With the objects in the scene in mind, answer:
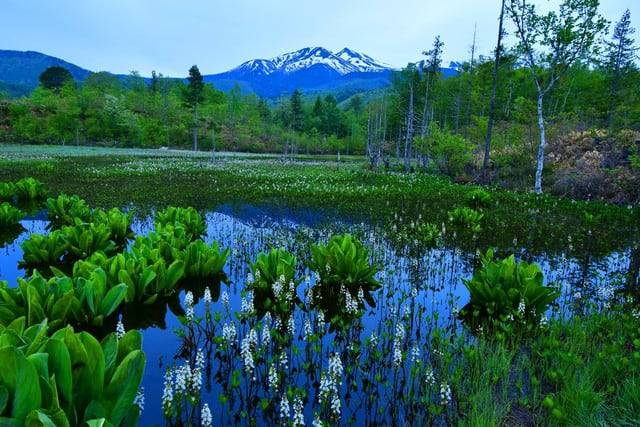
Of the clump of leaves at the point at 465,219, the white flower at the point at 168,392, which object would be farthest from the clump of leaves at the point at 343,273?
the clump of leaves at the point at 465,219

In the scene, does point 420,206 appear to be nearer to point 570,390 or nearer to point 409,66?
point 570,390

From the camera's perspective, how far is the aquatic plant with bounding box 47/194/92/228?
37.8ft

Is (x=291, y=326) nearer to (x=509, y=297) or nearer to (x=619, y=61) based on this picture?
(x=509, y=297)

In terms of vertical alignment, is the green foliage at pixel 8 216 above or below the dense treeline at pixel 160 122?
below

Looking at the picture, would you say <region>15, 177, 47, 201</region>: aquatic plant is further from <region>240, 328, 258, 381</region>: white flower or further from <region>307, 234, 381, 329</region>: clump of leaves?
<region>240, 328, 258, 381</region>: white flower

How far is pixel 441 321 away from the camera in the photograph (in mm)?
6316

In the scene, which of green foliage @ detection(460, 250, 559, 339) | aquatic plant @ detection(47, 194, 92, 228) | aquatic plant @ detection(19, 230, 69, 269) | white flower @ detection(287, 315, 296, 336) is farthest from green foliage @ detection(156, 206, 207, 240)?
green foliage @ detection(460, 250, 559, 339)

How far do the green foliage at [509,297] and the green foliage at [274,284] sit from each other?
2.90 meters

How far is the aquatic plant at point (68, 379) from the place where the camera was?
2.50 metres

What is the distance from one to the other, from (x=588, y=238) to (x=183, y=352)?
12.0 m

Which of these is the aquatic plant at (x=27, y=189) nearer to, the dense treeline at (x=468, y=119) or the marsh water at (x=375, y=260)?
the marsh water at (x=375, y=260)

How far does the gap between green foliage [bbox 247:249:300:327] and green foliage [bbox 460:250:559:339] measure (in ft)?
9.52

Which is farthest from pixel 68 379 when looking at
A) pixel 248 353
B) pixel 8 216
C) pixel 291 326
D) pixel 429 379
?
pixel 8 216

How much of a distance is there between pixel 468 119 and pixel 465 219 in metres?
55.8
